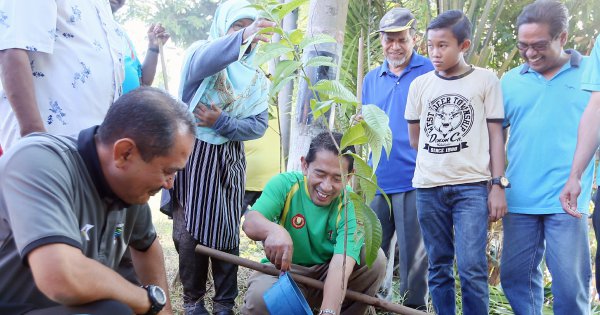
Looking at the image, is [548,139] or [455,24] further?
[455,24]

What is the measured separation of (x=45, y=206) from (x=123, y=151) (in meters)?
0.25

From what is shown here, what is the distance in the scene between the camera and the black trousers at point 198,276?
336 centimetres

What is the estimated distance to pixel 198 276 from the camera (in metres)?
3.37

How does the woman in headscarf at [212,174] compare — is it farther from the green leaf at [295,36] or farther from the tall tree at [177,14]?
the tall tree at [177,14]

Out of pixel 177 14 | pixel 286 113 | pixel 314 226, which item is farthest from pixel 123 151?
pixel 177 14

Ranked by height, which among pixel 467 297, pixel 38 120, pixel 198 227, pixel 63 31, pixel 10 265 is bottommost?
pixel 467 297

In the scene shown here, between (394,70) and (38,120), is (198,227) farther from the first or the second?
(394,70)

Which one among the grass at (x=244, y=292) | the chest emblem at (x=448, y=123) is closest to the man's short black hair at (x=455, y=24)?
the chest emblem at (x=448, y=123)

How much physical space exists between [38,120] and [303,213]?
1344 mm

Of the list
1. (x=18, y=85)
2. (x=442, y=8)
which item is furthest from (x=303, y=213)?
(x=442, y=8)

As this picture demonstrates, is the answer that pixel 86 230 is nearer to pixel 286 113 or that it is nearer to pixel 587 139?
pixel 587 139

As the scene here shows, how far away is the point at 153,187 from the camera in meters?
1.92

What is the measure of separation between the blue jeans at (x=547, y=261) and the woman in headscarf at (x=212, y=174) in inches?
53.5

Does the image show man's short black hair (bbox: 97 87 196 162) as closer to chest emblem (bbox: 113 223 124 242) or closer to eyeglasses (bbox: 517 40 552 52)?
chest emblem (bbox: 113 223 124 242)
